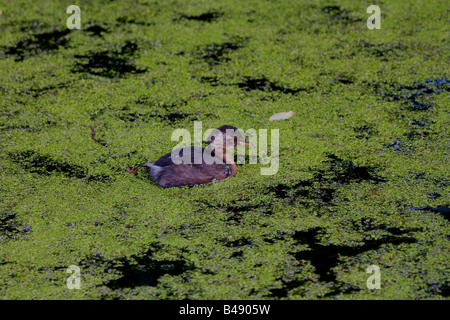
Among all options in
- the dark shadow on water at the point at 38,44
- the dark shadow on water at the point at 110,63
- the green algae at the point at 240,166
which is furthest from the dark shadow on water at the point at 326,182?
the dark shadow on water at the point at 38,44

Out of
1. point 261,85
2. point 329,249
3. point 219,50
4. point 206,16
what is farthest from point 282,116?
point 206,16

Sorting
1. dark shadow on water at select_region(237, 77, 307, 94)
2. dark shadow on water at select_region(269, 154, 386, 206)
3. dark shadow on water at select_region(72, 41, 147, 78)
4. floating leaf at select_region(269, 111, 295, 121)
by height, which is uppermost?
dark shadow on water at select_region(72, 41, 147, 78)

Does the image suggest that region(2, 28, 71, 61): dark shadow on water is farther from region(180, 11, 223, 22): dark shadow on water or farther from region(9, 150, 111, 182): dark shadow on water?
region(9, 150, 111, 182): dark shadow on water

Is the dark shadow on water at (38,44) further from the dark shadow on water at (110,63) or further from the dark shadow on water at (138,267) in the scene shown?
the dark shadow on water at (138,267)

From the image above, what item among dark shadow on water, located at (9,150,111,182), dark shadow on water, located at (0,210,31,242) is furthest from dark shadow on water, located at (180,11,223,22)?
dark shadow on water, located at (0,210,31,242)

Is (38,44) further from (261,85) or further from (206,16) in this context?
(261,85)

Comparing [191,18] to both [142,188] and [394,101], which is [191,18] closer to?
[394,101]

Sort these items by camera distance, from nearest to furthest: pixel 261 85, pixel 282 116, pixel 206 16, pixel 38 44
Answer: pixel 282 116
pixel 261 85
pixel 38 44
pixel 206 16
